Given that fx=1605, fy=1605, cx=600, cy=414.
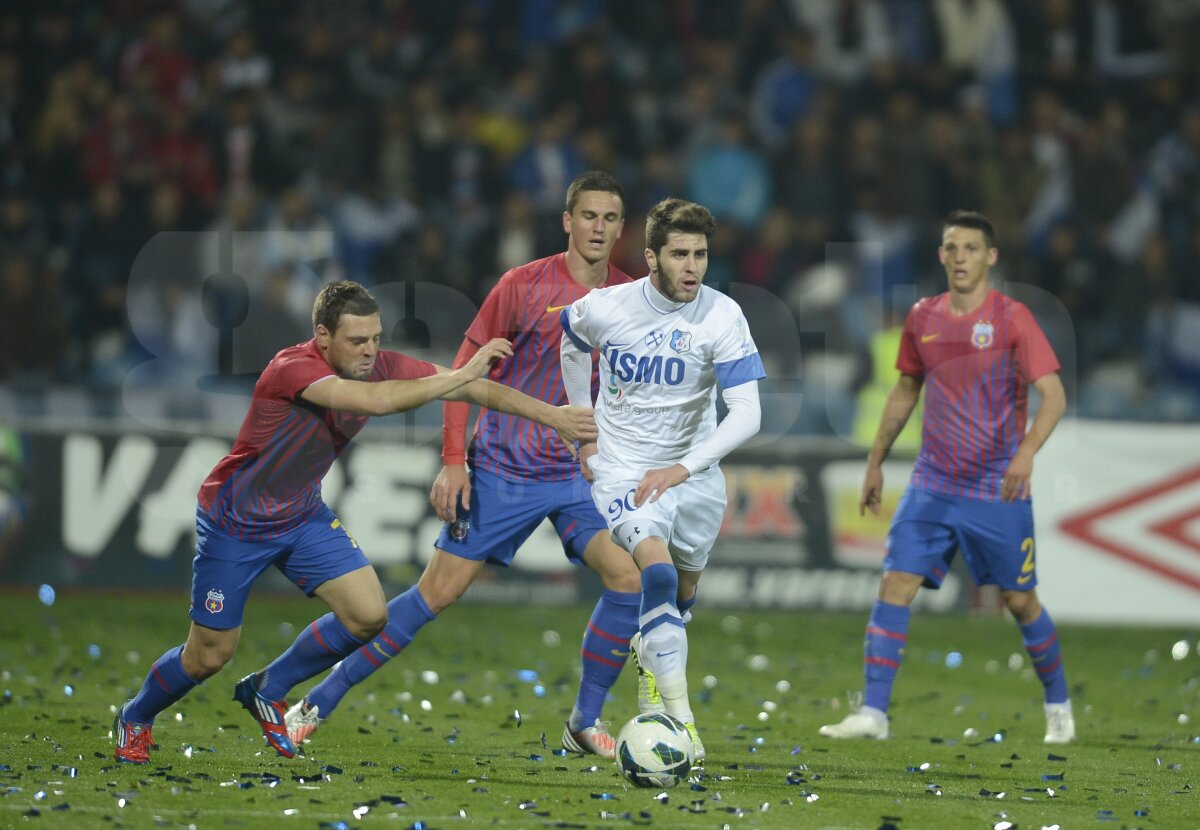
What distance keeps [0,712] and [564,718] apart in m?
2.67

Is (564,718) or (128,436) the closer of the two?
(564,718)

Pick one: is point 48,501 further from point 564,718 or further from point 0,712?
point 564,718

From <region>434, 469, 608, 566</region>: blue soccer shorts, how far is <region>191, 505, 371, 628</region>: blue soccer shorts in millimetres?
640

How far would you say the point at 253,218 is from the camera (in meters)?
13.9

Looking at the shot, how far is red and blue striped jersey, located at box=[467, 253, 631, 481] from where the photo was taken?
707cm

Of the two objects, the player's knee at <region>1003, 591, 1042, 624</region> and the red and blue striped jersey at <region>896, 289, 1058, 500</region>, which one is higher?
the red and blue striped jersey at <region>896, 289, 1058, 500</region>

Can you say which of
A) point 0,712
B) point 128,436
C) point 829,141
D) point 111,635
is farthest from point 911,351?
point 829,141

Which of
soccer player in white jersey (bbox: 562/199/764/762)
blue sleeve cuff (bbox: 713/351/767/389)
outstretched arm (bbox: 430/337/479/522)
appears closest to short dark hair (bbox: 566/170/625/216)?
soccer player in white jersey (bbox: 562/199/764/762)

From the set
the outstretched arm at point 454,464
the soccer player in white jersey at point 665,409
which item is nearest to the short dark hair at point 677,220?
the soccer player in white jersey at point 665,409

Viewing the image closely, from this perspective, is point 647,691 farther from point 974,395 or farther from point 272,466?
point 974,395

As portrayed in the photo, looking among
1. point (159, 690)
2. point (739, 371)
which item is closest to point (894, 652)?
point (739, 371)

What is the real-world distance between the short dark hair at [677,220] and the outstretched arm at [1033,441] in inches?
77.9

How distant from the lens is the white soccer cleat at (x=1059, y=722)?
7.78 metres

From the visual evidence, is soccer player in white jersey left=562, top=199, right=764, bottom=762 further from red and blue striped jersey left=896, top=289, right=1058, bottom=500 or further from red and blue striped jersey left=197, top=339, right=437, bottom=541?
red and blue striped jersey left=896, top=289, right=1058, bottom=500
